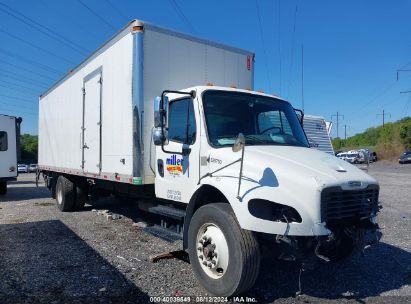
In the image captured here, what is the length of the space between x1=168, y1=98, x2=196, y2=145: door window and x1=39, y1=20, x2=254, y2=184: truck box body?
2.24ft

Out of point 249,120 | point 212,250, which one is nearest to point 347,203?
point 212,250

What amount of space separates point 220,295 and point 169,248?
2.43 metres

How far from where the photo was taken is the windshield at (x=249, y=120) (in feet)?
16.6

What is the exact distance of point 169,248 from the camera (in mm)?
6520

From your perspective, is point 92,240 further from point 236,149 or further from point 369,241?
point 369,241

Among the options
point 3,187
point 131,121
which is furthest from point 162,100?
point 3,187

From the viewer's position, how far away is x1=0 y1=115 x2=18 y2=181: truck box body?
15883mm

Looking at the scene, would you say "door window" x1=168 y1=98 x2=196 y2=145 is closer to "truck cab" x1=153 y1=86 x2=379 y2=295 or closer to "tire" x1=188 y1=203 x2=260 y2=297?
"truck cab" x1=153 y1=86 x2=379 y2=295

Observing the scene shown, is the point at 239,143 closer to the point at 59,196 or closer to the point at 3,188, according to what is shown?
the point at 59,196

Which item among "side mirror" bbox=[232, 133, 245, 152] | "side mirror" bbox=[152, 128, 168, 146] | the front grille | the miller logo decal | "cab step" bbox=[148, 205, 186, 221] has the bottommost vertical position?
"cab step" bbox=[148, 205, 186, 221]

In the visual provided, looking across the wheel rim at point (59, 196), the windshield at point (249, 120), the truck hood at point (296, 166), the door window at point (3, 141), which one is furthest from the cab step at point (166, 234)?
the door window at point (3, 141)

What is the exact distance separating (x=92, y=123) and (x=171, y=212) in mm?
3417

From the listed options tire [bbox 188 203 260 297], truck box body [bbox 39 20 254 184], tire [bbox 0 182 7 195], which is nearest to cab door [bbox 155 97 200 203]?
truck box body [bbox 39 20 254 184]

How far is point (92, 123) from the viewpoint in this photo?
319 inches
